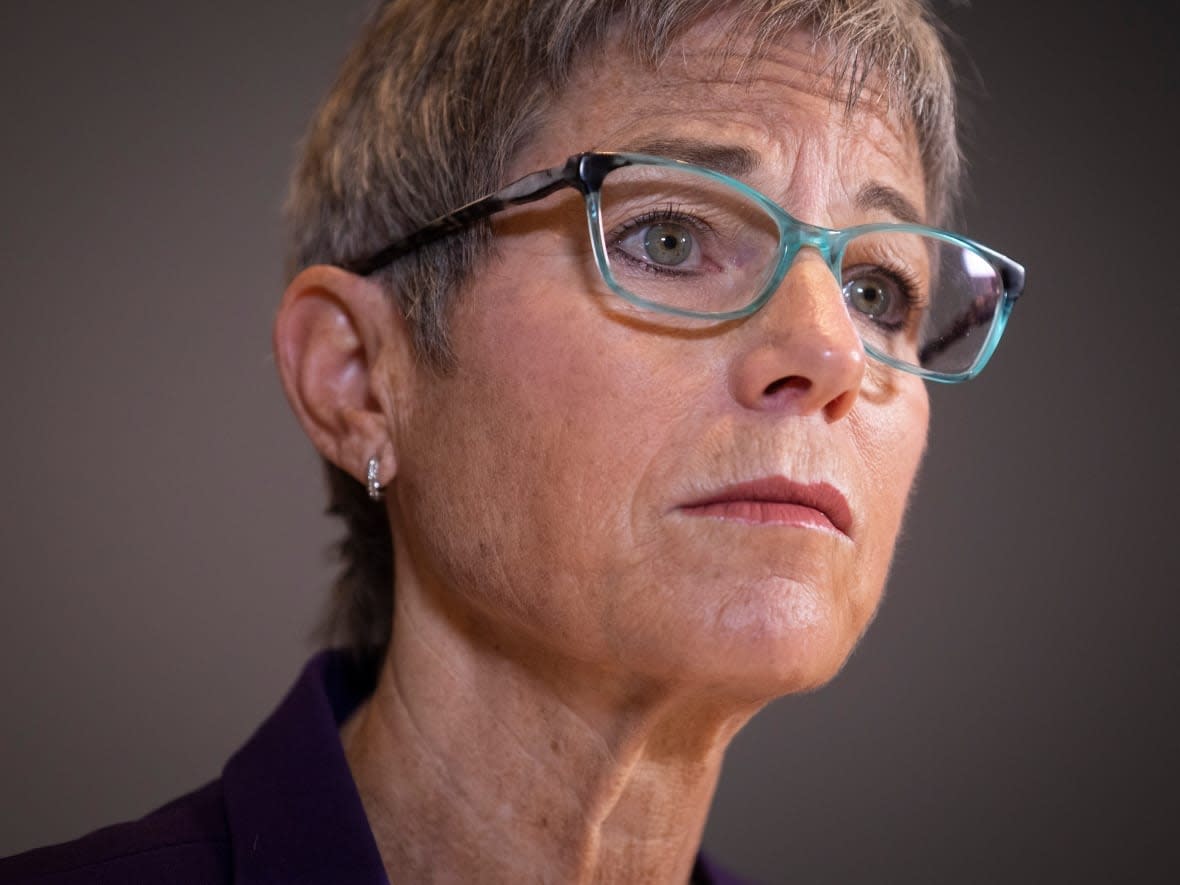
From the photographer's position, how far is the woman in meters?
1.50

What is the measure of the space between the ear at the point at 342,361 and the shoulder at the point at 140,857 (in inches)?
19.8

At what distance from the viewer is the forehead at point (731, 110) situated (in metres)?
1.61

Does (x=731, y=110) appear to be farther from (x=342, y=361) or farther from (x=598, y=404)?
(x=342, y=361)

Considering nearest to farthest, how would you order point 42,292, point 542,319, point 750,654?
point 750,654, point 542,319, point 42,292

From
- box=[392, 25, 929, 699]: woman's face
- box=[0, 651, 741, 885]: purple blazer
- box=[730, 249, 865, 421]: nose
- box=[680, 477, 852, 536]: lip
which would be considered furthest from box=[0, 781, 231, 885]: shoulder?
box=[730, 249, 865, 421]: nose

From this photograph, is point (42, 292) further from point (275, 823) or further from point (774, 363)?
point (774, 363)

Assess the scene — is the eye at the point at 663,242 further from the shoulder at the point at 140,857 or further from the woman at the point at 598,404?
the shoulder at the point at 140,857

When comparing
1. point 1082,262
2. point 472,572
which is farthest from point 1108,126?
point 472,572

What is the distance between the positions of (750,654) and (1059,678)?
1.88 m

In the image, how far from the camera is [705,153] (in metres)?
1.60

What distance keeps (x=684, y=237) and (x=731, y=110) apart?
0.17 m

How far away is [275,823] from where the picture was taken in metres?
1.64

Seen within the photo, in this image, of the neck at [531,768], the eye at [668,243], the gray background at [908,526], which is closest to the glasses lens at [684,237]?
the eye at [668,243]

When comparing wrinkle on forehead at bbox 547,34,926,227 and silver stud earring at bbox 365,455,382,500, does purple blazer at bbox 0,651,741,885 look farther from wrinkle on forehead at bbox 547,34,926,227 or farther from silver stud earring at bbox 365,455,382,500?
wrinkle on forehead at bbox 547,34,926,227
